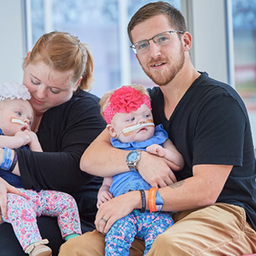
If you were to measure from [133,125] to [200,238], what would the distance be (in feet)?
2.21

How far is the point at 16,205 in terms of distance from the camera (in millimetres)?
1891

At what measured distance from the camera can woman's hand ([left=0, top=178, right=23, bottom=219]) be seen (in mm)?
1908

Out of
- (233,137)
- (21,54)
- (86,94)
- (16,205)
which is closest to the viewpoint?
(233,137)

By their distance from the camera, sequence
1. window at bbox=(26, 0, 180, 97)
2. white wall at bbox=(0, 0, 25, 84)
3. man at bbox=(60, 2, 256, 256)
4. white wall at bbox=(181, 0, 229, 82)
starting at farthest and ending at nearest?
1. window at bbox=(26, 0, 180, 97)
2. white wall at bbox=(0, 0, 25, 84)
3. white wall at bbox=(181, 0, 229, 82)
4. man at bbox=(60, 2, 256, 256)

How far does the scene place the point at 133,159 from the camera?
6.10ft

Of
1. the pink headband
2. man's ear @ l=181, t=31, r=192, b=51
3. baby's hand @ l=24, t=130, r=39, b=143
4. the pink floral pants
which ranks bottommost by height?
the pink floral pants

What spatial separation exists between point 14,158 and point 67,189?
1.25ft

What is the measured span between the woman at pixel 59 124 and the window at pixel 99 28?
1.38 metres

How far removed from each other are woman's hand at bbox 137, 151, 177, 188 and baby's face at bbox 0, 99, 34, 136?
0.75m

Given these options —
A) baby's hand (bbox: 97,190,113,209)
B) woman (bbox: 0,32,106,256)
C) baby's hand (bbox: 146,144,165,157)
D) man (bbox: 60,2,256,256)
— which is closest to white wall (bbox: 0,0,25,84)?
woman (bbox: 0,32,106,256)

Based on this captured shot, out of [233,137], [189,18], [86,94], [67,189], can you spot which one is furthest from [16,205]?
[189,18]

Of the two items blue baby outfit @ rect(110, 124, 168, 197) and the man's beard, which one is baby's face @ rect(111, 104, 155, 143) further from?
the man's beard

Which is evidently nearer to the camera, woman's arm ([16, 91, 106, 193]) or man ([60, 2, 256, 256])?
man ([60, 2, 256, 256])

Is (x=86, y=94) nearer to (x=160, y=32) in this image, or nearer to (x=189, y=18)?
(x=160, y=32)
